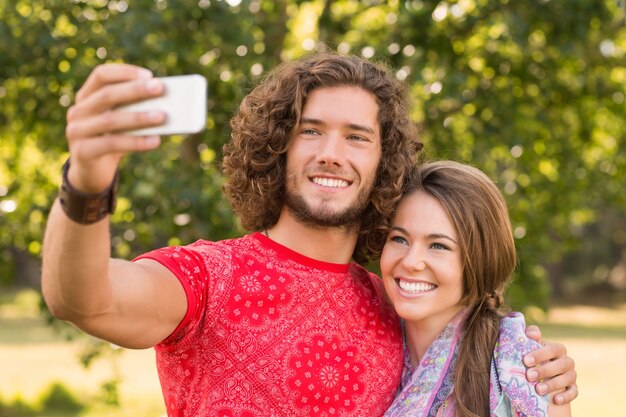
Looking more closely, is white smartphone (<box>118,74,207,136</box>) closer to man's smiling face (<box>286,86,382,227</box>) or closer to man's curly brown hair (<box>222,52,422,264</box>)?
man's smiling face (<box>286,86,382,227</box>)

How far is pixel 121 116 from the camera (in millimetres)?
1441

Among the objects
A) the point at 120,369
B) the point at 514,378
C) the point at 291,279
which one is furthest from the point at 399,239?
the point at 120,369

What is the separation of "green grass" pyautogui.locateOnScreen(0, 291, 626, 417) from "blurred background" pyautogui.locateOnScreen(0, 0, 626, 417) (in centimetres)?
75

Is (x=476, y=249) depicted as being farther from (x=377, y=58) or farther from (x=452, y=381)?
(x=377, y=58)

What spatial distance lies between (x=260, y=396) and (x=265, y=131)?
2.83ft

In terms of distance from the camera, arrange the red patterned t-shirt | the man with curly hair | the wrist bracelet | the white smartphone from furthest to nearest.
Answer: the red patterned t-shirt → the man with curly hair → the wrist bracelet → the white smartphone

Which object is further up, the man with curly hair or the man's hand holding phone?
the man's hand holding phone

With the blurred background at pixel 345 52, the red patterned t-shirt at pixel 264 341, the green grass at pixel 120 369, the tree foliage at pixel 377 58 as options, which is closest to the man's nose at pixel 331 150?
the red patterned t-shirt at pixel 264 341

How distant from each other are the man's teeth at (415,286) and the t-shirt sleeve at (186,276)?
668 mm

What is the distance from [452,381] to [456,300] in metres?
0.26

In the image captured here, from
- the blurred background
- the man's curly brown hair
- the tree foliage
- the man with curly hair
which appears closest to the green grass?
the blurred background

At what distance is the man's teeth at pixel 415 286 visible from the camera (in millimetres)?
2672

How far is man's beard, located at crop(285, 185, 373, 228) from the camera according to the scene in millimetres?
2527

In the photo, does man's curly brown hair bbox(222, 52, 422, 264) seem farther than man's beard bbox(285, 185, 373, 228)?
Yes
